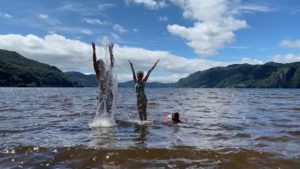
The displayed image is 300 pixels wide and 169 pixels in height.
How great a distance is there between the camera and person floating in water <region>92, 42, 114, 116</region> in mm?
16188

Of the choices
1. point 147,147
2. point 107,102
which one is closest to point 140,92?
point 107,102

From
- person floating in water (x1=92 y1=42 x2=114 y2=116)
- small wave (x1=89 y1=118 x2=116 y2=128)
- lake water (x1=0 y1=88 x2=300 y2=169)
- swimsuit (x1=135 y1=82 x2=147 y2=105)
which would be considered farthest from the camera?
swimsuit (x1=135 y1=82 x2=147 y2=105)

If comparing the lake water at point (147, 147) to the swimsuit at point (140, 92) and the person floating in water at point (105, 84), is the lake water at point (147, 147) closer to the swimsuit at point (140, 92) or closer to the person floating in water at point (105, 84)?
the person floating in water at point (105, 84)

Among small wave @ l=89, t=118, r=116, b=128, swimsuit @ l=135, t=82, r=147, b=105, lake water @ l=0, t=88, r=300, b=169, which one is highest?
swimsuit @ l=135, t=82, r=147, b=105

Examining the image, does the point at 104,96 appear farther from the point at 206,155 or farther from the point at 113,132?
the point at 206,155

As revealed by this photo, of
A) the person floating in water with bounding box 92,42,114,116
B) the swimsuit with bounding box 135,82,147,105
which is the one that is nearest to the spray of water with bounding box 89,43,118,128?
the person floating in water with bounding box 92,42,114,116

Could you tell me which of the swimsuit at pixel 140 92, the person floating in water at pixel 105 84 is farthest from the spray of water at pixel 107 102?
the swimsuit at pixel 140 92

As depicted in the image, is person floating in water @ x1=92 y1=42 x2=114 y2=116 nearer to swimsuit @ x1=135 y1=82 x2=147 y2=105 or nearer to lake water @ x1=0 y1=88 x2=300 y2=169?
swimsuit @ x1=135 y1=82 x2=147 y2=105

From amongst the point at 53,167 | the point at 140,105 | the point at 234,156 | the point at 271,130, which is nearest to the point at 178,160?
the point at 234,156

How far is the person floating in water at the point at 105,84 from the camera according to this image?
16.2m

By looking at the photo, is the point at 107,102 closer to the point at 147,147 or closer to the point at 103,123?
the point at 103,123

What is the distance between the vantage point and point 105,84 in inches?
655

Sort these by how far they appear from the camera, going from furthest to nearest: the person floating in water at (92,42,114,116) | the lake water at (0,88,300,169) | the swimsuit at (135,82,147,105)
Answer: the swimsuit at (135,82,147,105) → the person floating in water at (92,42,114,116) → the lake water at (0,88,300,169)

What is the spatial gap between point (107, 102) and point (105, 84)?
0.83m
